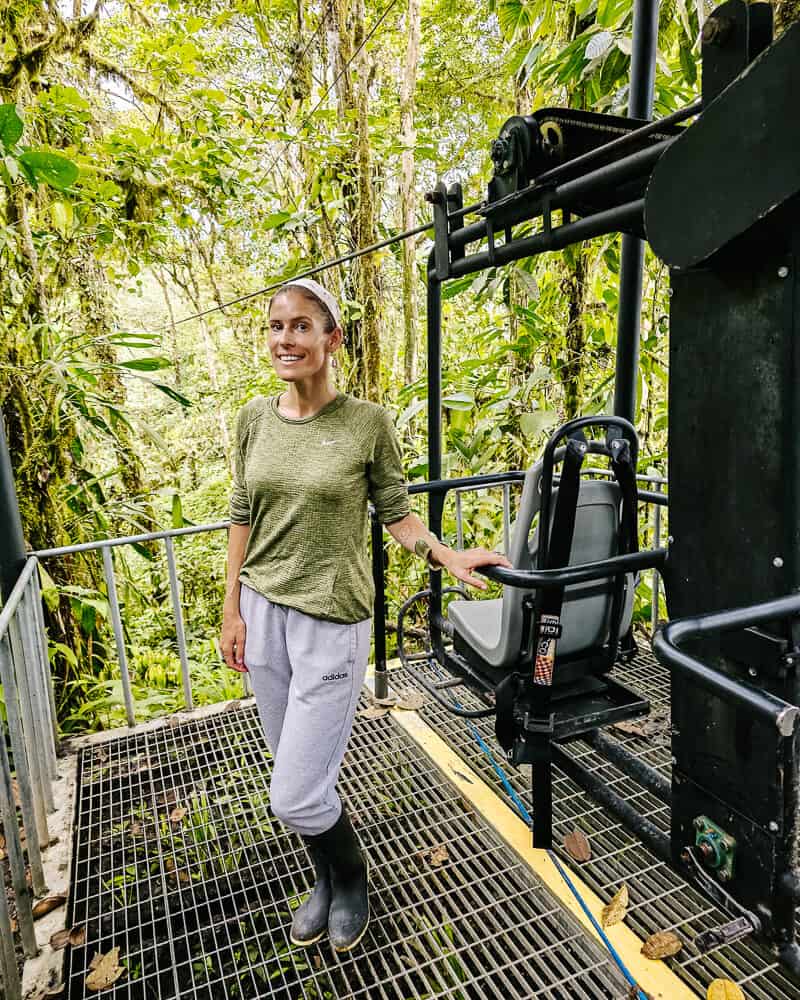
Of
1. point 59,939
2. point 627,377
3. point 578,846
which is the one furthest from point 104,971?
point 627,377

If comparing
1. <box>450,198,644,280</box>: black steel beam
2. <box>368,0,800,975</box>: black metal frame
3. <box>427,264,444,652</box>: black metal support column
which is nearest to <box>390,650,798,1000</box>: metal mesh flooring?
<box>368,0,800,975</box>: black metal frame

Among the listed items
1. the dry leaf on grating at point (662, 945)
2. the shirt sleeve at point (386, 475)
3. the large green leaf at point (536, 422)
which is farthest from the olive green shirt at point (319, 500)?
the large green leaf at point (536, 422)

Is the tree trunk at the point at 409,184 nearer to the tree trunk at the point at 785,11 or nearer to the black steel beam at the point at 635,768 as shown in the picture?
the tree trunk at the point at 785,11

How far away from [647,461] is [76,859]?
3.52m

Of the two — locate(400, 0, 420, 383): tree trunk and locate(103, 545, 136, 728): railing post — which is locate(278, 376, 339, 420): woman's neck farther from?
locate(400, 0, 420, 383): tree trunk

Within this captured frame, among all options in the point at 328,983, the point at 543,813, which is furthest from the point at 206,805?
the point at 543,813

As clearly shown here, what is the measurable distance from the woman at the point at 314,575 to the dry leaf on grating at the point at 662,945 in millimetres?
768

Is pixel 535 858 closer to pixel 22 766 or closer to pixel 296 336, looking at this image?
pixel 22 766

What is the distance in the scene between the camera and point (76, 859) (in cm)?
213

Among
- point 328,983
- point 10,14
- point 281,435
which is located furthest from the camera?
point 10,14

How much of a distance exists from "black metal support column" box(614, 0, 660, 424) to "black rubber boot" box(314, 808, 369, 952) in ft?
5.77

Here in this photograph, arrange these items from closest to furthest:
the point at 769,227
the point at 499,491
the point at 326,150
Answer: the point at 769,227 < the point at 326,150 < the point at 499,491

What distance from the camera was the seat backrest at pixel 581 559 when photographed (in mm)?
1810

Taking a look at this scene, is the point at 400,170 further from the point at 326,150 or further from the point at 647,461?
the point at 647,461
